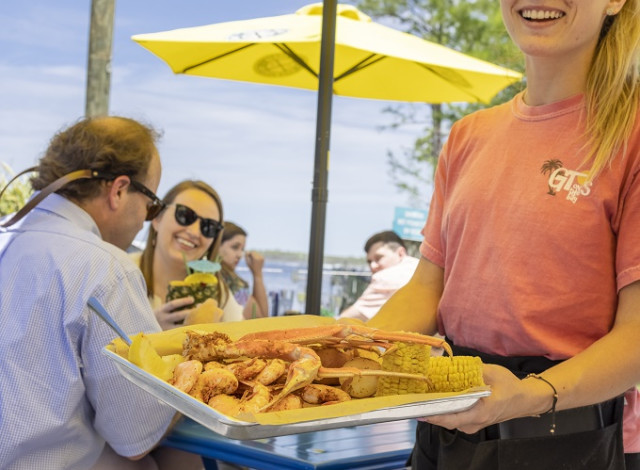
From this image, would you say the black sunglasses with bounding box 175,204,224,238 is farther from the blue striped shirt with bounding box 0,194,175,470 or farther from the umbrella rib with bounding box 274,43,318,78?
the umbrella rib with bounding box 274,43,318,78

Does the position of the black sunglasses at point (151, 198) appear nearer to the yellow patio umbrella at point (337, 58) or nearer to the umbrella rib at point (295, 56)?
the yellow patio umbrella at point (337, 58)

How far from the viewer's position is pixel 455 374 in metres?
1.20

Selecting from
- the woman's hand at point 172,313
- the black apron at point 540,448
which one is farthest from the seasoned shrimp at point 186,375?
the woman's hand at point 172,313

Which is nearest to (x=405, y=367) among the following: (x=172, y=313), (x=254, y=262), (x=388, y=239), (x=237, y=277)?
(x=172, y=313)

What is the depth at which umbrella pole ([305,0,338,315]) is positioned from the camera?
14.8ft

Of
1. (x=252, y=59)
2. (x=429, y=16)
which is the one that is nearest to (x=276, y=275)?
(x=252, y=59)

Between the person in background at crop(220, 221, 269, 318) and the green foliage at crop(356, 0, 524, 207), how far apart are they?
23.6ft

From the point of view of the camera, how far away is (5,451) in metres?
2.29

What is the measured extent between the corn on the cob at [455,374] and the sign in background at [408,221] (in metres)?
7.62

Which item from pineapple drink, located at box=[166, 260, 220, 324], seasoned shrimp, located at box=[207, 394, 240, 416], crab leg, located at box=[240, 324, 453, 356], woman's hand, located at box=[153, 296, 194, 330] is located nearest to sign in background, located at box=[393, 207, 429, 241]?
pineapple drink, located at box=[166, 260, 220, 324]

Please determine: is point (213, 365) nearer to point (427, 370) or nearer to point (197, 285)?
point (427, 370)

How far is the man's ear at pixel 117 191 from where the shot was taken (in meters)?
2.86

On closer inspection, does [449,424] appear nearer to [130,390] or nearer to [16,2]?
[130,390]

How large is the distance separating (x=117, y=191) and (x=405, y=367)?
185 centimetres
